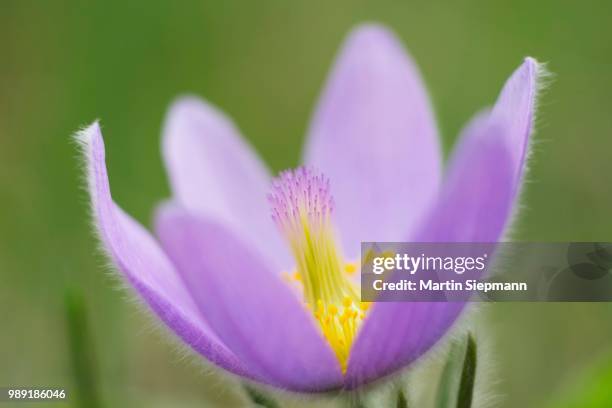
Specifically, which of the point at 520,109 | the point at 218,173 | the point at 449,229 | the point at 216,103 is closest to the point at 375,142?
the point at 218,173

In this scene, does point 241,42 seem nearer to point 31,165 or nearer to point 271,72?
point 271,72

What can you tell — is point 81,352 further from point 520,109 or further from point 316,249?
point 520,109

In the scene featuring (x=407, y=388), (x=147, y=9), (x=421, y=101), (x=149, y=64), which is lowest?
(x=407, y=388)

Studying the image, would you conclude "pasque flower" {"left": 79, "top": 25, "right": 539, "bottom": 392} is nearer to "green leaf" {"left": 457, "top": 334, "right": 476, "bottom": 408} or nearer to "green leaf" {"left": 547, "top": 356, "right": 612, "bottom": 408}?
"green leaf" {"left": 457, "top": 334, "right": 476, "bottom": 408}

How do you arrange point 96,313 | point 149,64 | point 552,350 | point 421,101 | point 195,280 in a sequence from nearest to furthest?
point 195,280
point 421,101
point 552,350
point 96,313
point 149,64

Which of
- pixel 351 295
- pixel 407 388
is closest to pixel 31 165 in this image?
pixel 351 295

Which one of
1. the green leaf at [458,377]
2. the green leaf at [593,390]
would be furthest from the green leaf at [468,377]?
the green leaf at [593,390]

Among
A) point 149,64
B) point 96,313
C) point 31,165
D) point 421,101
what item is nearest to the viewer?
point 421,101
